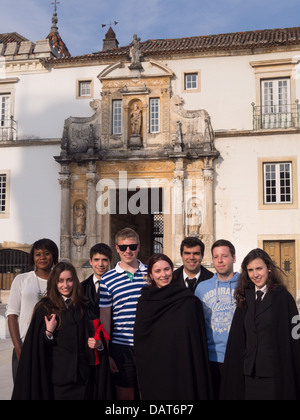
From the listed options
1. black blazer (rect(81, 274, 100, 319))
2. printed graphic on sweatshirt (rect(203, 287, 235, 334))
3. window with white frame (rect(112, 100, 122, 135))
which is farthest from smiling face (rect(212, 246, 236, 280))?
window with white frame (rect(112, 100, 122, 135))

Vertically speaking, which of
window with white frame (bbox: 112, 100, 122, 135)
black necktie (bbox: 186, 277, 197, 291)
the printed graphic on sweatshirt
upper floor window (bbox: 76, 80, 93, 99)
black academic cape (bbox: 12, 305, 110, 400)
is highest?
upper floor window (bbox: 76, 80, 93, 99)

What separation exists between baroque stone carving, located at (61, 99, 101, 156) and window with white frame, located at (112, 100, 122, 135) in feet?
1.91

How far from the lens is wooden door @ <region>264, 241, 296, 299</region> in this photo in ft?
60.1

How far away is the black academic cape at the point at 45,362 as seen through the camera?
4.11 metres

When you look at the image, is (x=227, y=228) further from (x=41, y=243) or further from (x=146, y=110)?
(x=41, y=243)

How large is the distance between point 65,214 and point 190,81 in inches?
270

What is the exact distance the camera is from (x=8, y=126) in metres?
21.2

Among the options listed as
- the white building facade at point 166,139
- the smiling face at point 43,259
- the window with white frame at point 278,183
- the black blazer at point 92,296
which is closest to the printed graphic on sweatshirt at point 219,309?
the black blazer at point 92,296

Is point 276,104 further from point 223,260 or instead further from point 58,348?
point 58,348

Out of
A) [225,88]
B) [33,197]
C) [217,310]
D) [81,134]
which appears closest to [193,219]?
[225,88]

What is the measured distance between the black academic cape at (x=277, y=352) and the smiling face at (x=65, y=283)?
4.50ft

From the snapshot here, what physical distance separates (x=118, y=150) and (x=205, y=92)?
3.91m

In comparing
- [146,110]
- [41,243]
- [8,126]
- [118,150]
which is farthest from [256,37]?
[41,243]

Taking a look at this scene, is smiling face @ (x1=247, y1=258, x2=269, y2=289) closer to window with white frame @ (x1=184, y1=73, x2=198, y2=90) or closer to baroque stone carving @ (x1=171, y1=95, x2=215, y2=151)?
baroque stone carving @ (x1=171, y1=95, x2=215, y2=151)
